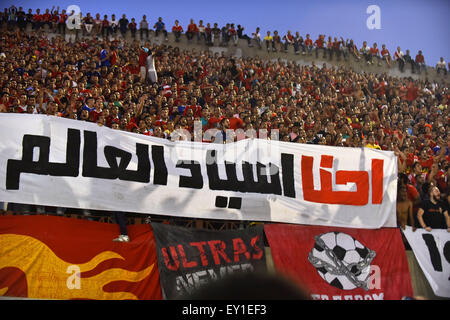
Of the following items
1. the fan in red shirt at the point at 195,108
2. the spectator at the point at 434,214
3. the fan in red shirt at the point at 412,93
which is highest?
the fan in red shirt at the point at 412,93

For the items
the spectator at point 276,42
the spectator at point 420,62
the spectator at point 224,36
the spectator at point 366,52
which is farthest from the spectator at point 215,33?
the spectator at point 420,62

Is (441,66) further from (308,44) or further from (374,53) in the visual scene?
(308,44)

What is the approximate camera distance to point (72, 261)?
6336mm

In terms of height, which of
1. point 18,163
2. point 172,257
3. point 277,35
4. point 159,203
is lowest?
point 172,257

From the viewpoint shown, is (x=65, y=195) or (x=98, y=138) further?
(x=98, y=138)

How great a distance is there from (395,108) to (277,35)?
8.68 m

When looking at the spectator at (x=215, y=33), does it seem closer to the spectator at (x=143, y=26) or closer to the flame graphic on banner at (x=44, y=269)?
the spectator at (x=143, y=26)

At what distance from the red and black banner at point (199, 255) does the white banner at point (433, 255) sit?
2748 millimetres

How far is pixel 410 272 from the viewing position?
26.3ft

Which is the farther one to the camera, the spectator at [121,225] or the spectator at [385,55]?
the spectator at [385,55]

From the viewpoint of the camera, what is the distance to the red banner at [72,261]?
6156 mm
